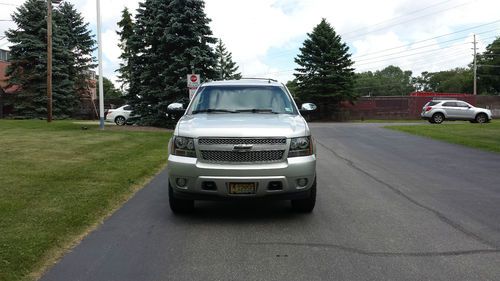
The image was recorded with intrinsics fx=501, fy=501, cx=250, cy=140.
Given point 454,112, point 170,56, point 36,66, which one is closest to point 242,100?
point 170,56

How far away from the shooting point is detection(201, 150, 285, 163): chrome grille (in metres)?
6.08

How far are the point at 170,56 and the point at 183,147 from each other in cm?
2064

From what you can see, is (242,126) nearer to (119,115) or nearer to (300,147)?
(300,147)

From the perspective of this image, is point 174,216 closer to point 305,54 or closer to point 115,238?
point 115,238

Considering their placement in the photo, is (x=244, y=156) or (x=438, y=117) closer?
(x=244, y=156)

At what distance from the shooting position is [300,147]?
6230 mm

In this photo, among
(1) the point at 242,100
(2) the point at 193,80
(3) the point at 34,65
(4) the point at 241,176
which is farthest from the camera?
(3) the point at 34,65

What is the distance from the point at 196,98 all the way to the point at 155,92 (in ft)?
61.2

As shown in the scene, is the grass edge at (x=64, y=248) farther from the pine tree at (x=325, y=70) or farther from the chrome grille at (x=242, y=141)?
the pine tree at (x=325, y=70)

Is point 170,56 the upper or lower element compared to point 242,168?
upper

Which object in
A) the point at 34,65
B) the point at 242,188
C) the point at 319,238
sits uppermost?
the point at 34,65

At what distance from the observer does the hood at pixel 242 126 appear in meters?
6.09

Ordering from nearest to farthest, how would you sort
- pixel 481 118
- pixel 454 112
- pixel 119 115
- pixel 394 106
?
pixel 454 112, pixel 481 118, pixel 119 115, pixel 394 106

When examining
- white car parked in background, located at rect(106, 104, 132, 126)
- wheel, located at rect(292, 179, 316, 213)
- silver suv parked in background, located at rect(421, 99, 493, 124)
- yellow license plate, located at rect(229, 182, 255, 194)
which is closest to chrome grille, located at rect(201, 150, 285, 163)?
yellow license plate, located at rect(229, 182, 255, 194)
